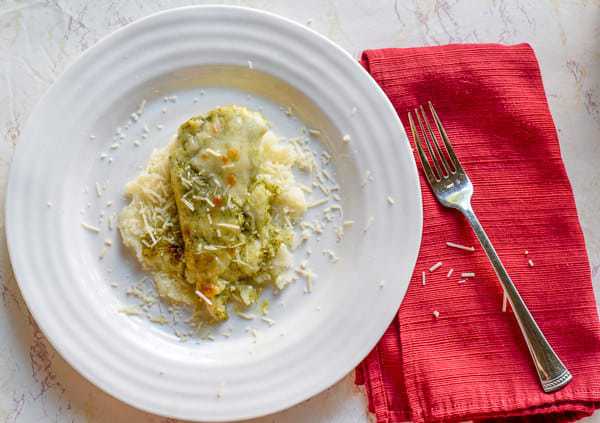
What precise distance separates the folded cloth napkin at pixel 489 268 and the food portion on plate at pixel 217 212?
63 cm

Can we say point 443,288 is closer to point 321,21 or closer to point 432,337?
point 432,337

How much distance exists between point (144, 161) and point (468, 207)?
1525mm

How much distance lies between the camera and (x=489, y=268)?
121 inches

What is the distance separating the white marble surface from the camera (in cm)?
300

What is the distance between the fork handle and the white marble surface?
52 cm

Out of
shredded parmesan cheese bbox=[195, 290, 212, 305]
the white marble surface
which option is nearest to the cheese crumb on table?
the white marble surface

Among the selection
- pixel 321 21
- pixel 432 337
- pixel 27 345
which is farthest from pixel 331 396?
pixel 321 21

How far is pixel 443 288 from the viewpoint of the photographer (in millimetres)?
3021

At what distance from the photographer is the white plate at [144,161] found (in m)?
2.83

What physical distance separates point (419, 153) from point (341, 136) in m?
0.38

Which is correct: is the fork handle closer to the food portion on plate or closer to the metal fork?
the metal fork

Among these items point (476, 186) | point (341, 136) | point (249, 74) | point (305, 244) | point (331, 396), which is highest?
point (249, 74)

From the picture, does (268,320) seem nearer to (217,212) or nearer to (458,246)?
(217,212)

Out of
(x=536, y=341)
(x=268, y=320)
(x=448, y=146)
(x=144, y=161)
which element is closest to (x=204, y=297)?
(x=268, y=320)
